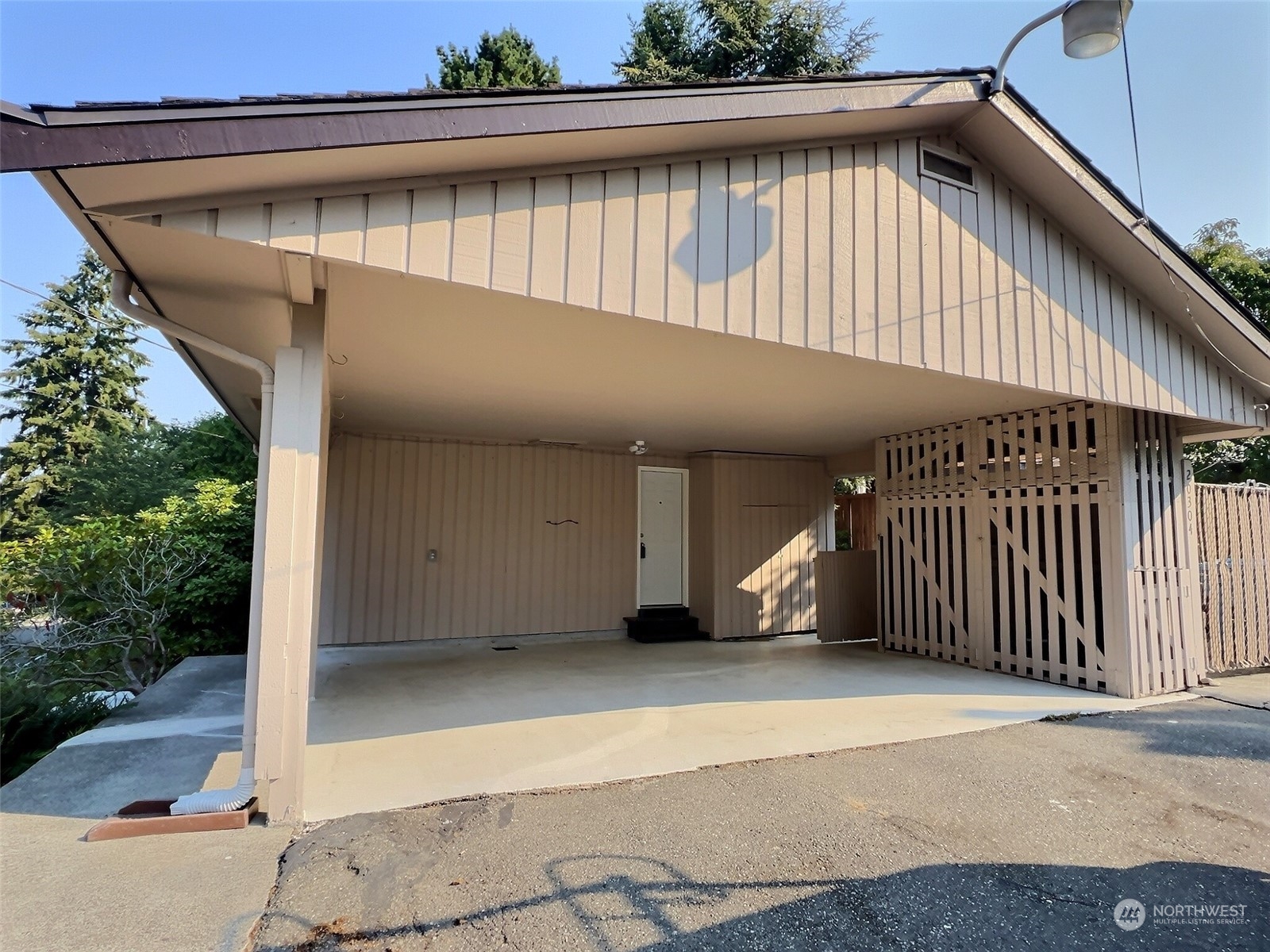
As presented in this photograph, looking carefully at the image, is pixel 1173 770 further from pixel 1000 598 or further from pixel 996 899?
pixel 1000 598

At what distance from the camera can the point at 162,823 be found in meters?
2.46

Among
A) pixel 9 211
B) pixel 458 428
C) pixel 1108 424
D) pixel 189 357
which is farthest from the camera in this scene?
pixel 458 428

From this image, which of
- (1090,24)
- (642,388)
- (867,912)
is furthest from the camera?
(642,388)

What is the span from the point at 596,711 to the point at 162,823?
8.48 feet

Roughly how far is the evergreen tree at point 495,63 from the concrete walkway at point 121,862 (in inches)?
686

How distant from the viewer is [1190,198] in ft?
19.0

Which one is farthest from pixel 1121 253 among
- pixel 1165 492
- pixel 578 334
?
pixel 578 334

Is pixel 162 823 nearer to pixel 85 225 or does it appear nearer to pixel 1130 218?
pixel 85 225

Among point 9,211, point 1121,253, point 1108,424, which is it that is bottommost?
point 1108,424

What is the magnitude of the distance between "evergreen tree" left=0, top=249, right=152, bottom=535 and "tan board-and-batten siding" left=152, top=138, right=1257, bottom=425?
69.2 feet

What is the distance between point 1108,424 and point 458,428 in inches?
236

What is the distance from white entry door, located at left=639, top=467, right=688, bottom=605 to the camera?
8258 mm

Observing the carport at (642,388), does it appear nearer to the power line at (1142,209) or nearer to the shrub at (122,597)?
the power line at (1142,209)

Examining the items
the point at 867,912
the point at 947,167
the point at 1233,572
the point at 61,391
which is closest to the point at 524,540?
the point at 947,167
